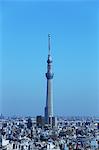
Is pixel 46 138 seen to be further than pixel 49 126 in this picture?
No

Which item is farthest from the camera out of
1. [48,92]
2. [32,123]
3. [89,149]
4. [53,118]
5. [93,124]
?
[48,92]

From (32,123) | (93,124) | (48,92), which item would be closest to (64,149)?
(93,124)

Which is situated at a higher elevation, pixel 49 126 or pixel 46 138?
pixel 49 126

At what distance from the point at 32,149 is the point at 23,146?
1.20 ft

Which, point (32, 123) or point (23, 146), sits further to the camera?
point (32, 123)

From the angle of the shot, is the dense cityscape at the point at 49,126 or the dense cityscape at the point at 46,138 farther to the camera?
the dense cityscape at the point at 49,126

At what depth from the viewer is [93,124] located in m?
11.8

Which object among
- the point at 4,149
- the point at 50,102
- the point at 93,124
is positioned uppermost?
the point at 50,102

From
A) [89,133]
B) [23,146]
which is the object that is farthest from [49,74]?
[23,146]

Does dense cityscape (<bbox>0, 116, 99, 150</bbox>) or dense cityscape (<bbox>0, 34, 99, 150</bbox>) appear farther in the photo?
dense cityscape (<bbox>0, 34, 99, 150</bbox>)

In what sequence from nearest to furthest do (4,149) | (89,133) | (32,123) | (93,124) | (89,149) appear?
(4,149) → (89,149) → (89,133) → (93,124) → (32,123)

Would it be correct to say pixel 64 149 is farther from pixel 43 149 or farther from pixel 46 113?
pixel 46 113

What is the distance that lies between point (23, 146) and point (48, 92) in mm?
9881

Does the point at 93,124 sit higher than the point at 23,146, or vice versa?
the point at 93,124
